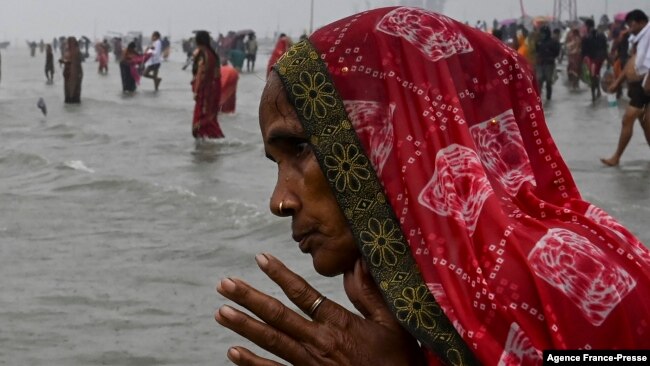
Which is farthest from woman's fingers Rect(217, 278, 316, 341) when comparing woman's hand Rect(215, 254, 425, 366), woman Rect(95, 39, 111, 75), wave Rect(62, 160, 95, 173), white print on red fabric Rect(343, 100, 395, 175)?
woman Rect(95, 39, 111, 75)

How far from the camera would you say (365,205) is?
1740mm

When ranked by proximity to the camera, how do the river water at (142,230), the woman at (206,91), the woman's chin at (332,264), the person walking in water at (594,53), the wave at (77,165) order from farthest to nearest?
1. the person walking in water at (594,53)
2. the woman at (206,91)
3. the wave at (77,165)
4. the river water at (142,230)
5. the woman's chin at (332,264)

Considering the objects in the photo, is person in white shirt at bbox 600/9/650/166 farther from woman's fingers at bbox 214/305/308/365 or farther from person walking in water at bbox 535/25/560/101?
person walking in water at bbox 535/25/560/101

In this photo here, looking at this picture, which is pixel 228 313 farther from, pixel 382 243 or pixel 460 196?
pixel 460 196

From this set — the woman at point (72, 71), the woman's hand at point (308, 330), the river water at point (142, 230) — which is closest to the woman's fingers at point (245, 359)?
the woman's hand at point (308, 330)

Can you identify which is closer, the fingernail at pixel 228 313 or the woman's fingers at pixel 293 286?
the fingernail at pixel 228 313

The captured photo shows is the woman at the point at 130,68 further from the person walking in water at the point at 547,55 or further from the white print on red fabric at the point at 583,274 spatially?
the white print on red fabric at the point at 583,274

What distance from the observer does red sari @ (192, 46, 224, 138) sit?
51.7 feet

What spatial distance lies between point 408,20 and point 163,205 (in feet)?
27.9

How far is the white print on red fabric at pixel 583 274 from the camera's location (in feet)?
5.26

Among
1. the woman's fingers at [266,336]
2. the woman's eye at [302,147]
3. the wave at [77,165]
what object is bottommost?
the wave at [77,165]

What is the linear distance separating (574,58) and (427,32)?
85.4ft

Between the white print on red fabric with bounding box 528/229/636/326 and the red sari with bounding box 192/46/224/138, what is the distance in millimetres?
14102

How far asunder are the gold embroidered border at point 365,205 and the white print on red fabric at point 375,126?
1 centimetres
